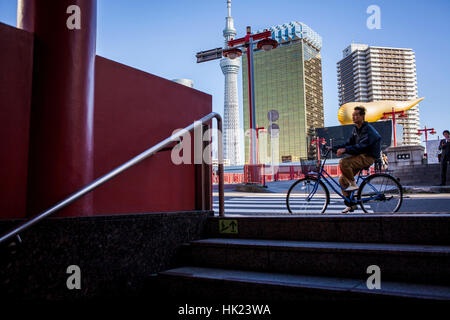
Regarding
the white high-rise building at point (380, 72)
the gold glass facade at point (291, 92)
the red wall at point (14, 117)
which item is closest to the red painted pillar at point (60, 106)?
the red wall at point (14, 117)

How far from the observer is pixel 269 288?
102 inches

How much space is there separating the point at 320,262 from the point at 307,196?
2.94 m

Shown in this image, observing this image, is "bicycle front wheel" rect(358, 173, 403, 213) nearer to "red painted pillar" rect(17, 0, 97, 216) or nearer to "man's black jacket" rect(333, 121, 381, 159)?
"man's black jacket" rect(333, 121, 381, 159)

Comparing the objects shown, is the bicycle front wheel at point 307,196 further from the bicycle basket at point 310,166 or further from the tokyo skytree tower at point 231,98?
the tokyo skytree tower at point 231,98

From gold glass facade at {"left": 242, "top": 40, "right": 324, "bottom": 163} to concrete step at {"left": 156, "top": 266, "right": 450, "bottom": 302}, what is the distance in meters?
111

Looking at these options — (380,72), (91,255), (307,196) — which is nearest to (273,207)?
(307,196)

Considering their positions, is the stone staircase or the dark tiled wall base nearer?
the dark tiled wall base

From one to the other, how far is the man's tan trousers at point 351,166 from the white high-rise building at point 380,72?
116m

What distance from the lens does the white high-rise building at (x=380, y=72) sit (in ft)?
361

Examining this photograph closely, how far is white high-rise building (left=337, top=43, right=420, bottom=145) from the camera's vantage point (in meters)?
110

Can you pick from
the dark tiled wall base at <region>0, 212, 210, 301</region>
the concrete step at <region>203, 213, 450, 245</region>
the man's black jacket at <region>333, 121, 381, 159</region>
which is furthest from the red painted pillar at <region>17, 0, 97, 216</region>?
the man's black jacket at <region>333, 121, 381, 159</region>

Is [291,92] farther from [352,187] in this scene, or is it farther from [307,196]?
[352,187]
